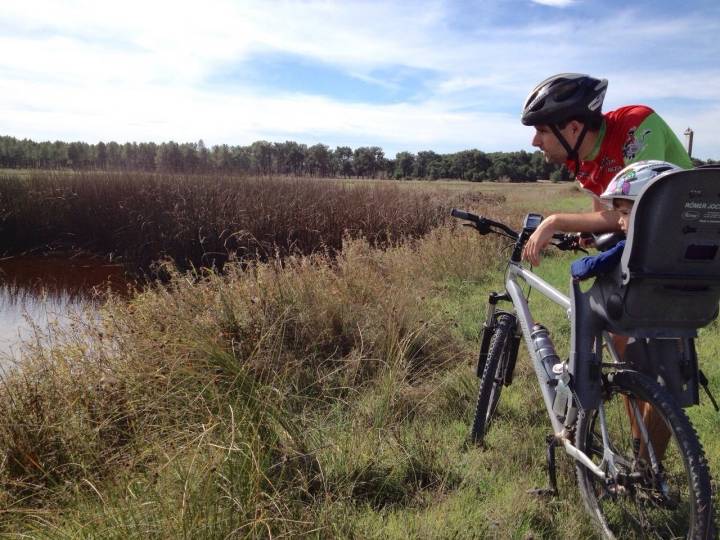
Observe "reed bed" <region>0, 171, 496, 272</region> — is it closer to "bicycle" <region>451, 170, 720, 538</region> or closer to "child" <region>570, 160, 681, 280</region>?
"bicycle" <region>451, 170, 720, 538</region>

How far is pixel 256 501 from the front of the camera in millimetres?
2326

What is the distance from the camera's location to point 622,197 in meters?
1.96

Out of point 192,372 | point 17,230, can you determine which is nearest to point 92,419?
point 192,372

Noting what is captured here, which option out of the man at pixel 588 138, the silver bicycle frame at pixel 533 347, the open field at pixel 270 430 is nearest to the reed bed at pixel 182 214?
the open field at pixel 270 430

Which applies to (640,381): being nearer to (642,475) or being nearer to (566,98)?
(642,475)

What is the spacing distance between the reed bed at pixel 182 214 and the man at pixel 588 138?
11771 millimetres

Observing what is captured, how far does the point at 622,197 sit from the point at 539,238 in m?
0.48

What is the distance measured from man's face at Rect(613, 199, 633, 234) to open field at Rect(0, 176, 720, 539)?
1.43m

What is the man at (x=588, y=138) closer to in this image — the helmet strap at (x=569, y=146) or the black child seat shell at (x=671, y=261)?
the helmet strap at (x=569, y=146)

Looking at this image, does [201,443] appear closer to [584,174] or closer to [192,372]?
[192,372]

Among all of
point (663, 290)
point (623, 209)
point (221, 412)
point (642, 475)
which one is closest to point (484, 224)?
point (623, 209)

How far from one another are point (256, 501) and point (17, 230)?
17.4 metres

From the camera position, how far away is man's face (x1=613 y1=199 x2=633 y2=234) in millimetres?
2031

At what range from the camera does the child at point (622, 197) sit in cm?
193
